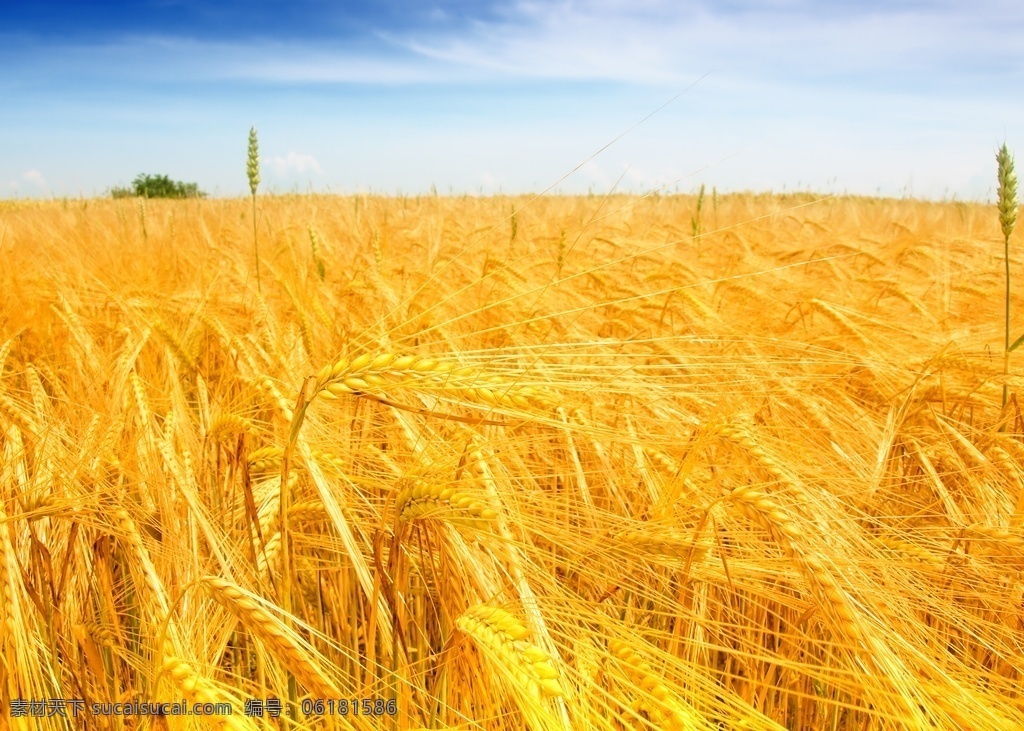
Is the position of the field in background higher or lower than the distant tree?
lower

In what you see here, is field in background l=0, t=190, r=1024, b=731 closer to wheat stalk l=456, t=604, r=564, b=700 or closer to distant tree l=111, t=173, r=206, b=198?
wheat stalk l=456, t=604, r=564, b=700

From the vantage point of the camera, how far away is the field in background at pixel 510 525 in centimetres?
85

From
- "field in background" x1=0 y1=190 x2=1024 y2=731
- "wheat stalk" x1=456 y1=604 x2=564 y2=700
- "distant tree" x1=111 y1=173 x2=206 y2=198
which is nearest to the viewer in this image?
"wheat stalk" x1=456 y1=604 x2=564 y2=700

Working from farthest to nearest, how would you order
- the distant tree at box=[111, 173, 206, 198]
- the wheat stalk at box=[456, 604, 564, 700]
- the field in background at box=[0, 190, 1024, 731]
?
the distant tree at box=[111, 173, 206, 198] → the field in background at box=[0, 190, 1024, 731] → the wheat stalk at box=[456, 604, 564, 700]

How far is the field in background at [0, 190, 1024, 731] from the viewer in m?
0.85

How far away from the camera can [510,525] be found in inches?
45.9

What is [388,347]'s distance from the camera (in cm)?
92

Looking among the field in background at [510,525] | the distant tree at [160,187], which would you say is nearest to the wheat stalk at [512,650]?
the field in background at [510,525]

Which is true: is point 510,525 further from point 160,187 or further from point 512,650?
point 160,187

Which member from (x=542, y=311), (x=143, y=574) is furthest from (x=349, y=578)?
(x=542, y=311)

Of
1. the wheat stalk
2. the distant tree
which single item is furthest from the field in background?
the distant tree

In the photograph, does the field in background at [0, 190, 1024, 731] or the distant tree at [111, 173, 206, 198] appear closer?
the field in background at [0, 190, 1024, 731]

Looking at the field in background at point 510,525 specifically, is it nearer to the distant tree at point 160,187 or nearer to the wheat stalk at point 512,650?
the wheat stalk at point 512,650

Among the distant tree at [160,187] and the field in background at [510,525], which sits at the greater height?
the distant tree at [160,187]
